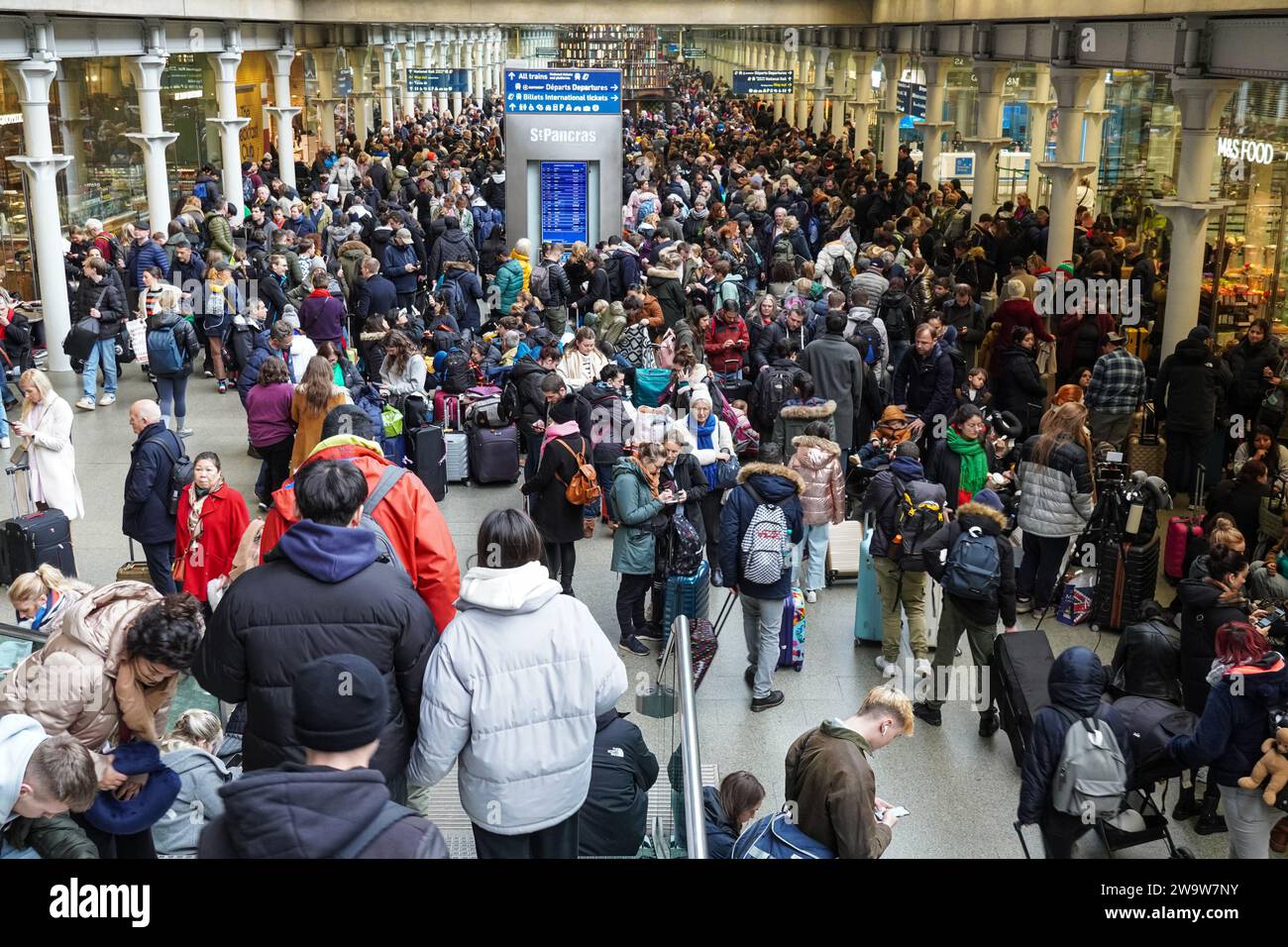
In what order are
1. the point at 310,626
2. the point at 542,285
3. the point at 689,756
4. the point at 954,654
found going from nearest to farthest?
the point at 310,626, the point at 689,756, the point at 954,654, the point at 542,285

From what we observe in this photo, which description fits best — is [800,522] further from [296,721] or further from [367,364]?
[367,364]

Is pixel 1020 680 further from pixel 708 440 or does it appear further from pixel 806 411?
pixel 806 411

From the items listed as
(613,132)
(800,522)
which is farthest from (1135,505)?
(613,132)

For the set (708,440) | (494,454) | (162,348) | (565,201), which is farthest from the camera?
(565,201)

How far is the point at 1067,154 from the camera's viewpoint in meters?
18.2

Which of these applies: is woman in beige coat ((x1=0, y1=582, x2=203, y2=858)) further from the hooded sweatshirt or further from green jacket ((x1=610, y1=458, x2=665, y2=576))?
green jacket ((x1=610, y1=458, x2=665, y2=576))

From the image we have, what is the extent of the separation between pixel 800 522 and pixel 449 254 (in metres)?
11.6

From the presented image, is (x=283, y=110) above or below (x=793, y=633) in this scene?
above

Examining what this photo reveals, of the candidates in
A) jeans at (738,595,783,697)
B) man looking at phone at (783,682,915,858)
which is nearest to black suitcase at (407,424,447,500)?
jeans at (738,595,783,697)

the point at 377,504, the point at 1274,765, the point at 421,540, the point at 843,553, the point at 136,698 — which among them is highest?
the point at 377,504

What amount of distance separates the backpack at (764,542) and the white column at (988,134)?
16.0m

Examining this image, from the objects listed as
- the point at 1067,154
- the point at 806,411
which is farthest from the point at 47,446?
the point at 1067,154

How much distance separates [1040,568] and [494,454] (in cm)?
508
